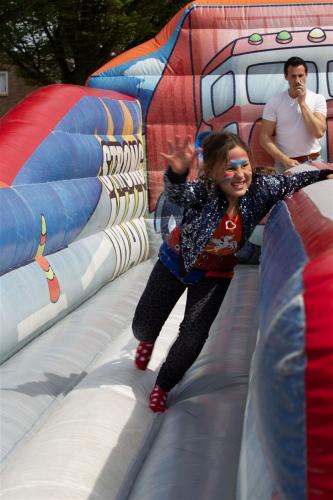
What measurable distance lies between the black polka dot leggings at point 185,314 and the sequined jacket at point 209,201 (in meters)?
0.10

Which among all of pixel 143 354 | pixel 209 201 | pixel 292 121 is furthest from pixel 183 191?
pixel 292 121

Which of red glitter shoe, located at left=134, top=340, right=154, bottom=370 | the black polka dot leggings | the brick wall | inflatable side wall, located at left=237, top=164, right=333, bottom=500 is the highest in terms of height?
the brick wall

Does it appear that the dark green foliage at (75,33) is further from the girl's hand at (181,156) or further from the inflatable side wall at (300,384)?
the inflatable side wall at (300,384)

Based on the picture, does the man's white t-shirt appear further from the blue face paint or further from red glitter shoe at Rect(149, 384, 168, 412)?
red glitter shoe at Rect(149, 384, 168, 412)

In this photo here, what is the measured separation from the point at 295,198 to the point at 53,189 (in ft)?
4.58

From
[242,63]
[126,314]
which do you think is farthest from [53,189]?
[242,63]

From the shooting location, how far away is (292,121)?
3660mm

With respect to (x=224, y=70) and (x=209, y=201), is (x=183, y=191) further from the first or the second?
(x=224, y=70)

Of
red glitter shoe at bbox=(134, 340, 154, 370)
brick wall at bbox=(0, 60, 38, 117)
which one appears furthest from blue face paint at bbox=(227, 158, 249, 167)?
brick wall at bbox=(0, 60, 38, 117)

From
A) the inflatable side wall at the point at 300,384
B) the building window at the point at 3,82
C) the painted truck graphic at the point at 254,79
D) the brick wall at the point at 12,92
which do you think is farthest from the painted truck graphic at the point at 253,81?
the building window at the point at 3,82

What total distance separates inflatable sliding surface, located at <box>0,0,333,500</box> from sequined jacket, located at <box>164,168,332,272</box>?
0.34 m

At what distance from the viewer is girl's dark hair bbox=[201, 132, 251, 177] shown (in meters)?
1.75

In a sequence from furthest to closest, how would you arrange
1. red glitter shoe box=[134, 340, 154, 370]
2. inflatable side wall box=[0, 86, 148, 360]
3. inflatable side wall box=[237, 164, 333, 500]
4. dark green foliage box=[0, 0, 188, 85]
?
1. dark green foliage box=[0, 0, 188, 85]
2. inflatable side wall box=[0, 86, 148, 360]
3. red glitter shoe box=[134, 340, 154, 370]
4. inflatable side wall box=[237, 164, 333, 500]

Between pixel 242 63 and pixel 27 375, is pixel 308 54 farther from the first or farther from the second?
pixel 27 375
